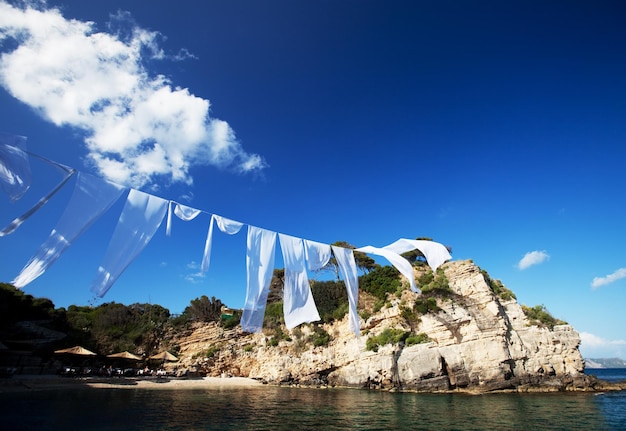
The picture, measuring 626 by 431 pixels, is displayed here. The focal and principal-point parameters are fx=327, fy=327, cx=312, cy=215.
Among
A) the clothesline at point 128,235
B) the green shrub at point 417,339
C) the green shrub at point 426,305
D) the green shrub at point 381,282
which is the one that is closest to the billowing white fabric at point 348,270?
the clothesline at point 128,235

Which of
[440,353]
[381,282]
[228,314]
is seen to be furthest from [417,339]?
[228,314]

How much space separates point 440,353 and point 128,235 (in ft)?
67.9

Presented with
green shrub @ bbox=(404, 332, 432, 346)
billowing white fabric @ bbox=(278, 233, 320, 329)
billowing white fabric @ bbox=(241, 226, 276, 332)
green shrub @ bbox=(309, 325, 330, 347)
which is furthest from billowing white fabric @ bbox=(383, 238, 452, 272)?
green shrub @ bbox=(309, 325, 330, 347)

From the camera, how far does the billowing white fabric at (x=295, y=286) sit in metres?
7.65

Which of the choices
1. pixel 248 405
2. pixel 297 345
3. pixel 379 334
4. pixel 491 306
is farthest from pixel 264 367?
pixel 491 306

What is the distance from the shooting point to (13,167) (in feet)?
17.3

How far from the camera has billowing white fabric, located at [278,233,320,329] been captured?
7.65 meters

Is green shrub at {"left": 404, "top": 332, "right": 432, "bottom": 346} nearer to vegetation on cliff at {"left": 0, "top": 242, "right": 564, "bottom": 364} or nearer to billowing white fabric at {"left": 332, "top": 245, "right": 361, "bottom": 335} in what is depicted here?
vegetation on cliff at {"left": 0, "top": 242, "right": 564, "bottom": 364}

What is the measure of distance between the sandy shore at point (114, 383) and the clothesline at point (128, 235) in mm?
13277

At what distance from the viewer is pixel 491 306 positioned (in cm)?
2188

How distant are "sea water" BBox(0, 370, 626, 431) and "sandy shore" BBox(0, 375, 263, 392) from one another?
1077 millimetres

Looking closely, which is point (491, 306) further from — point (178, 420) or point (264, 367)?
point (178, 420)

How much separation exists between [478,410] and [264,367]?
17933 millimetres

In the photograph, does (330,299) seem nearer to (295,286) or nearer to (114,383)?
(114,383)
